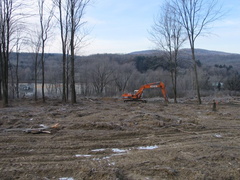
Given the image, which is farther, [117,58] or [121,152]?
[117,58]

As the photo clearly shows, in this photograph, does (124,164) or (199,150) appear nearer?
(124,164)

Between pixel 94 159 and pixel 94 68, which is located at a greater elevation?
pixel 94 68

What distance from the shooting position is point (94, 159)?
497 centimetres

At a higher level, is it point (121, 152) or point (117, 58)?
point (117, 58)

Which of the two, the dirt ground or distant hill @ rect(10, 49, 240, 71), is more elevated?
distant hill @ rect(10, 49, 240, 71)

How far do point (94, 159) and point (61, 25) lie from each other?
20.0 meters

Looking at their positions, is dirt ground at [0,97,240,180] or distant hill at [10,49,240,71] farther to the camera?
distant hill at [10,49,240,71]

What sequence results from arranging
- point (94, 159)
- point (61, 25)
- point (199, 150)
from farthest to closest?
point (61, 25) < point (199, 150) < point (94, 159)

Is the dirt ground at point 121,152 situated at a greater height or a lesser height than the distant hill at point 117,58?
lesser

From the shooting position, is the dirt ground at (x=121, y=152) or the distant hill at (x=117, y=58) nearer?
Result: the dirt ground at (x=121, y=152)

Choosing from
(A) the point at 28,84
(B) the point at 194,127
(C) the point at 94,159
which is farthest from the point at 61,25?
(A) the point at 28,84

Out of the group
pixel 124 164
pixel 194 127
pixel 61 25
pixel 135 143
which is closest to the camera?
pixel 124 164

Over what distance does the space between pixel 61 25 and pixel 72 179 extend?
819 inches

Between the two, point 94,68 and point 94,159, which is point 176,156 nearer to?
point 94,159
